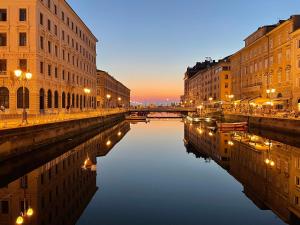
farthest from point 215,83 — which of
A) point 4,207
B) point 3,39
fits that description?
point 4,207

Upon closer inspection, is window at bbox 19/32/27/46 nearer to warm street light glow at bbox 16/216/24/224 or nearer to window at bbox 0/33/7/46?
window at bbox 0/33/7/46

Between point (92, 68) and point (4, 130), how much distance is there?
72870 millimetres

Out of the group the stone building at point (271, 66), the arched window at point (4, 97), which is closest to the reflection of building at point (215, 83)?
the stone building at point (271, 66)

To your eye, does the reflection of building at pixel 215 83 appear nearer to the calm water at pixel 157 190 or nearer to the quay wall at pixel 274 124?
the quay wall at pixel 274 124

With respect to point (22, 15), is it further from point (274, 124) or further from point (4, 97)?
point (274, 124)

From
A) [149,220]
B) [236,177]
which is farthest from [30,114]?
[149,220]

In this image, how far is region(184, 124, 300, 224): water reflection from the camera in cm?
1655

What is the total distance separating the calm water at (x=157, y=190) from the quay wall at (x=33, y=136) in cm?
164

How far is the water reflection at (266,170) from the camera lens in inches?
651

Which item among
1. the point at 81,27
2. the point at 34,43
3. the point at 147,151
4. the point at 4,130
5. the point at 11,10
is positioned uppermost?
the point at 81,27

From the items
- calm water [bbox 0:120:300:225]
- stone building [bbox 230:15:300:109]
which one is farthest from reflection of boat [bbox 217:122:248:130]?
calm water [bbox 0:120:300:225]

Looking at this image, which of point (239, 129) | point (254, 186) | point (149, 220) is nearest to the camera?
point (149, 220)

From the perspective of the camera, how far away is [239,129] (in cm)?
5781

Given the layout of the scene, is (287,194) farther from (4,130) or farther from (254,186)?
(4,130)
